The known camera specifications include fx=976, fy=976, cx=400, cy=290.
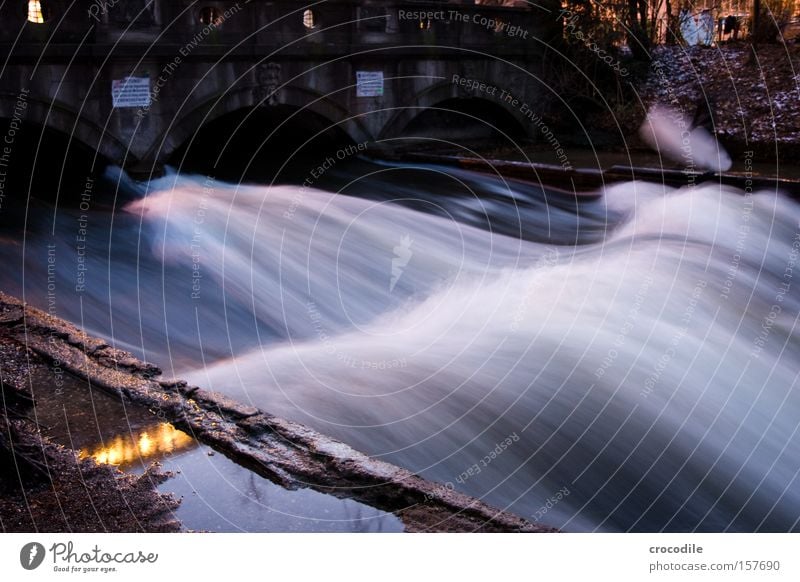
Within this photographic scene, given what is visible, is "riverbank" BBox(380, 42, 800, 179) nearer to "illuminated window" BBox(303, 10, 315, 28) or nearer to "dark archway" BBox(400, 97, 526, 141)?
"dark archway" BBox(400, 97, 526, 141)

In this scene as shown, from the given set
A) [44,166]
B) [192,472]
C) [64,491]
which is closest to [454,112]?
[44,166]

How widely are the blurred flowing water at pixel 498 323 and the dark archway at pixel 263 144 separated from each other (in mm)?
1523

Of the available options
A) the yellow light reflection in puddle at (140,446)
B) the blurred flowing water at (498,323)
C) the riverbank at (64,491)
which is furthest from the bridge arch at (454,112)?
the riverbank at (64,491)

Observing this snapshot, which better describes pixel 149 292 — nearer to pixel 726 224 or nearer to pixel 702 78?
pixel 726 224

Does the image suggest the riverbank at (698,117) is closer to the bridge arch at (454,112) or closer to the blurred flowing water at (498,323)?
the bridge arch at (454,112)

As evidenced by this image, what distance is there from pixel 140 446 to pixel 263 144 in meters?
9.22

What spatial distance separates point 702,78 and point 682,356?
32.6ft

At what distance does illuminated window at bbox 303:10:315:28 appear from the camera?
11.2 metres

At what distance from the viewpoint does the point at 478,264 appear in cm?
754

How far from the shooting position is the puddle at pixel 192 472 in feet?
12.2

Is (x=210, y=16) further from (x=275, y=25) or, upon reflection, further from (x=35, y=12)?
(x=35, y=12)

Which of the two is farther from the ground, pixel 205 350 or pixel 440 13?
pixel 440 13

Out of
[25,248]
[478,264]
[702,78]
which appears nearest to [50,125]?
[25,248]

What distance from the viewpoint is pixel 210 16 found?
1073 centimetres
